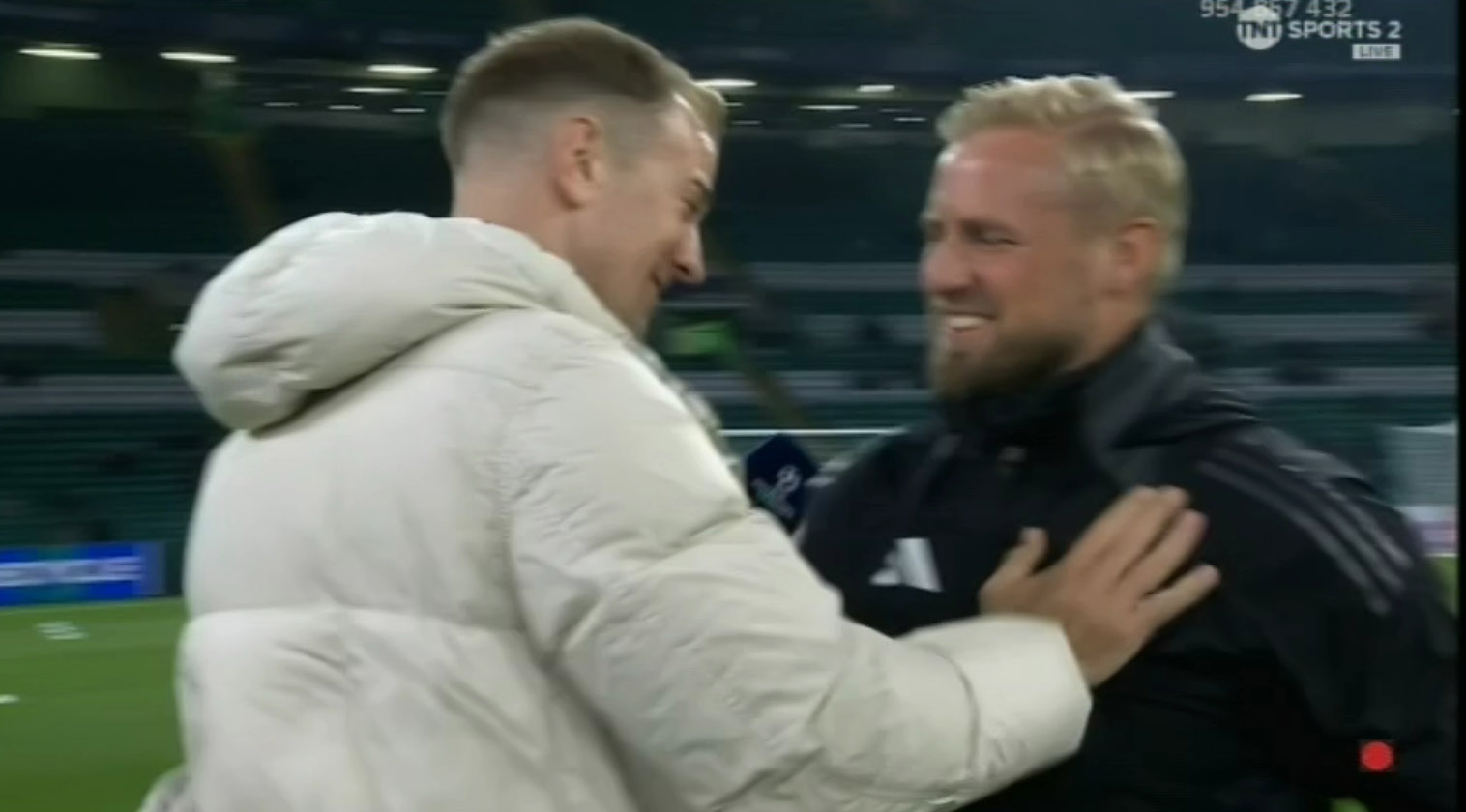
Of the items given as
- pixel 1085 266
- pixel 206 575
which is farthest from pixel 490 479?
pixel 1085 266

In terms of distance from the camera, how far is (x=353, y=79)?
515 cm

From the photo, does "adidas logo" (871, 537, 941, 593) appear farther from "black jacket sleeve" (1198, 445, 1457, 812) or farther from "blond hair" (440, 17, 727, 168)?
"blond hair" (440, 17, 727, 168)

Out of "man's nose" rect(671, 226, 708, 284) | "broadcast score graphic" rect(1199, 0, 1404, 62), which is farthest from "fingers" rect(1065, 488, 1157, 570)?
"broadcast score graphic" rect(1199, 0, 1404, 62)

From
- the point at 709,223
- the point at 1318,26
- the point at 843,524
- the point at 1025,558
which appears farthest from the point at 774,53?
the point at 1025,558

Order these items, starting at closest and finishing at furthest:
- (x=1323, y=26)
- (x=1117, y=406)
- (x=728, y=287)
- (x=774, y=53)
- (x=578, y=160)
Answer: (x=578, y=160), (x=1117, y=406), (x=1323, y=26), (x=774, y=53), (x=728, y=287)

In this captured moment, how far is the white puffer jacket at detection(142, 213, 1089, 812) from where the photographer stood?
Result: 0.71 metres

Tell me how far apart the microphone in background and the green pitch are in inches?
112

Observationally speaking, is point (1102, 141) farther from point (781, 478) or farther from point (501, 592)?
point (781, 478)

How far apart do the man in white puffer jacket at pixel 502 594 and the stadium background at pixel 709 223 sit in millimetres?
1137

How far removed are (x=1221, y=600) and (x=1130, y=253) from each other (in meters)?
0.19

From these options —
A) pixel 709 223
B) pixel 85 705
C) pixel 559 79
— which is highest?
pixel 559 79

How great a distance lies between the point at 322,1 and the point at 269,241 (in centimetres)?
428

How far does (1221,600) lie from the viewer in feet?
3.06

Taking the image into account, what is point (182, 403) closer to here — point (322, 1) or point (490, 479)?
point (322, 1)
